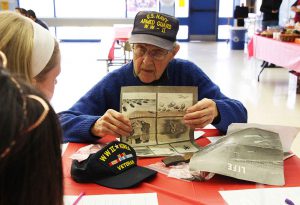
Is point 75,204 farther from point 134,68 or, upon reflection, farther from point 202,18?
point 202,18

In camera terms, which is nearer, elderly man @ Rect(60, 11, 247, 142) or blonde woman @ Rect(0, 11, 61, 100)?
blonde woman @ Rect(0, 11, 61, 100)

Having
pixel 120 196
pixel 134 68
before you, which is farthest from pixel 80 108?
pixel 120 196

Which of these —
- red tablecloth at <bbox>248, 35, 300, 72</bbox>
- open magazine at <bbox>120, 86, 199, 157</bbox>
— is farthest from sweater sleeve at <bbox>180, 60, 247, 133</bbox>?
red tablecloth at <bbox>248, 35, 300, 72</bbox>

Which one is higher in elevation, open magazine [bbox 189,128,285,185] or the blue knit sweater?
the blue knit sweater

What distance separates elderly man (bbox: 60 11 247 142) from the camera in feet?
4.70

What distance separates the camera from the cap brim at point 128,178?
1130 mm

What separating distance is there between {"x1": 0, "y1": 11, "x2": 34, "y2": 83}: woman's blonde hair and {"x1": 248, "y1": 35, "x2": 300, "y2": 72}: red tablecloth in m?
4.17

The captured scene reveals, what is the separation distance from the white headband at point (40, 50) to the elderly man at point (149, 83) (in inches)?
15.0

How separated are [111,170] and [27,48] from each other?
0.46 m

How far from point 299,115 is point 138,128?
10.5 ft

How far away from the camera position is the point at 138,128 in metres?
1.46

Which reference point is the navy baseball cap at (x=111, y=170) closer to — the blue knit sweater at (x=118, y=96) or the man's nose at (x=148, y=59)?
the blue knit sweater at (x=118, y=96)

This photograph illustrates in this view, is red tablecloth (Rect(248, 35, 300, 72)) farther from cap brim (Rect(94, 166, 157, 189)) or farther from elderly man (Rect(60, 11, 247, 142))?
cap brim (Rect(94, 166, 157, 189))

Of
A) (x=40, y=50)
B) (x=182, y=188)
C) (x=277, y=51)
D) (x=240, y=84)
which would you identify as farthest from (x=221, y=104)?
(x=240, y=84)
